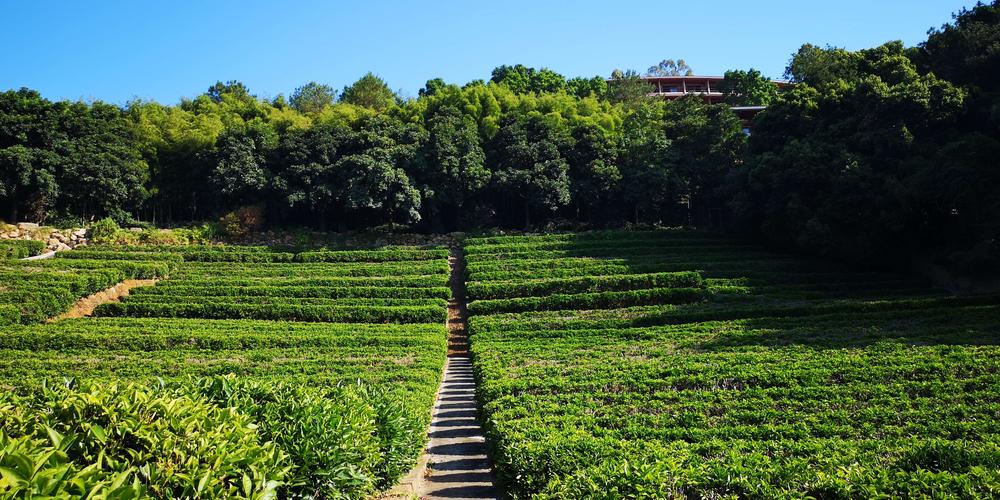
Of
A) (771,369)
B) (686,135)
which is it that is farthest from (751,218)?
(771,369)

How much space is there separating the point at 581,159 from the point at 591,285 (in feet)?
56.4

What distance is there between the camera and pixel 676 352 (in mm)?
18734

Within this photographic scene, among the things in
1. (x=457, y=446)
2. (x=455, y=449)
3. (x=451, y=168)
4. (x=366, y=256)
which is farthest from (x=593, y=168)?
(x=455, y=449)

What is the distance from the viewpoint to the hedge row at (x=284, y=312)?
1064 inches

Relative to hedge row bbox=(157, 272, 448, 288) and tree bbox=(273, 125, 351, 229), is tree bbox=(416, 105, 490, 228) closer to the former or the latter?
tree bbox=(273, 125, 351, 229)

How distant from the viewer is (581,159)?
44.0 metres

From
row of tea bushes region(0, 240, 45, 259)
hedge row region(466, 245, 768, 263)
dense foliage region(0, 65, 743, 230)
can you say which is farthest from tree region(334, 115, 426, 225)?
row of tea bushes region(0, 240, 45, 259)

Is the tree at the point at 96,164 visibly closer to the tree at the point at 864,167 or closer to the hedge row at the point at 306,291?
the hedge row at the point at 306,291

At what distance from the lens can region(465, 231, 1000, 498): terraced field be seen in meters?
6.75

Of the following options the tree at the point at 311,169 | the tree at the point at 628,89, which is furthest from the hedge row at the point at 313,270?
the tree at the point at 628,89

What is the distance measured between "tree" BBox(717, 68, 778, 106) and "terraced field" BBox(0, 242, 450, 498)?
35.1 metres

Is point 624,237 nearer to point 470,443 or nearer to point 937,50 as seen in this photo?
point 937,50

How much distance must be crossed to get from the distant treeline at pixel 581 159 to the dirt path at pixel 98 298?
1232cm

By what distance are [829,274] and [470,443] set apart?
22739 millimetres
